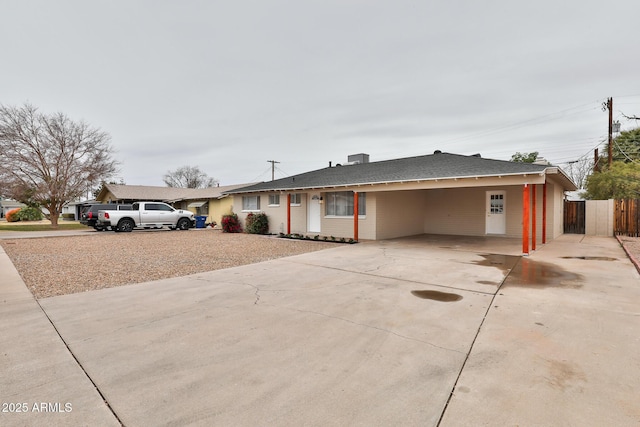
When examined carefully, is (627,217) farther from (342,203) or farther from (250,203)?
(250,203)

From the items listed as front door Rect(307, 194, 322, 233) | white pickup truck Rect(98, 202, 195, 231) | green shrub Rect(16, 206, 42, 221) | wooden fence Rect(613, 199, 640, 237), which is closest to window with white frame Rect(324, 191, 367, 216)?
front door Rect(307, 194, 322, 233)

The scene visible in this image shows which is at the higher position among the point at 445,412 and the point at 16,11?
the point at 16,11

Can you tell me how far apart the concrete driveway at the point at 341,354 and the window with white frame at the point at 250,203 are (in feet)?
41.0

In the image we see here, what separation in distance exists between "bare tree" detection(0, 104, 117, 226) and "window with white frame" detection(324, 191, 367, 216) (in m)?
20.7

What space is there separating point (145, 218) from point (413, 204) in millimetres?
15549

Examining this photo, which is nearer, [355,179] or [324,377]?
[324,377]

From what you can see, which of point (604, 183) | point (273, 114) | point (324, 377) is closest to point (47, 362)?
point (324, 377)

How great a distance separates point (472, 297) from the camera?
5.14m

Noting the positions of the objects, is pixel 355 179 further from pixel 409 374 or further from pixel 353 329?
pixel 409 374

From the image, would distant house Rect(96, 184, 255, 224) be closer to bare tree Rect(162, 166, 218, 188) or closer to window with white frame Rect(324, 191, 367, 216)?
window with white frame Rect(324, 191, 367, 216)

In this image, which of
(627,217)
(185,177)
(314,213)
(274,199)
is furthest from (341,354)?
(185,177)

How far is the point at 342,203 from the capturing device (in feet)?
48.5

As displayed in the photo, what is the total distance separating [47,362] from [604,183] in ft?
83.6

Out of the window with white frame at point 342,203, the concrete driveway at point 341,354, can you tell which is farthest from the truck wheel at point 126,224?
the concrete driveway at point 341,354
